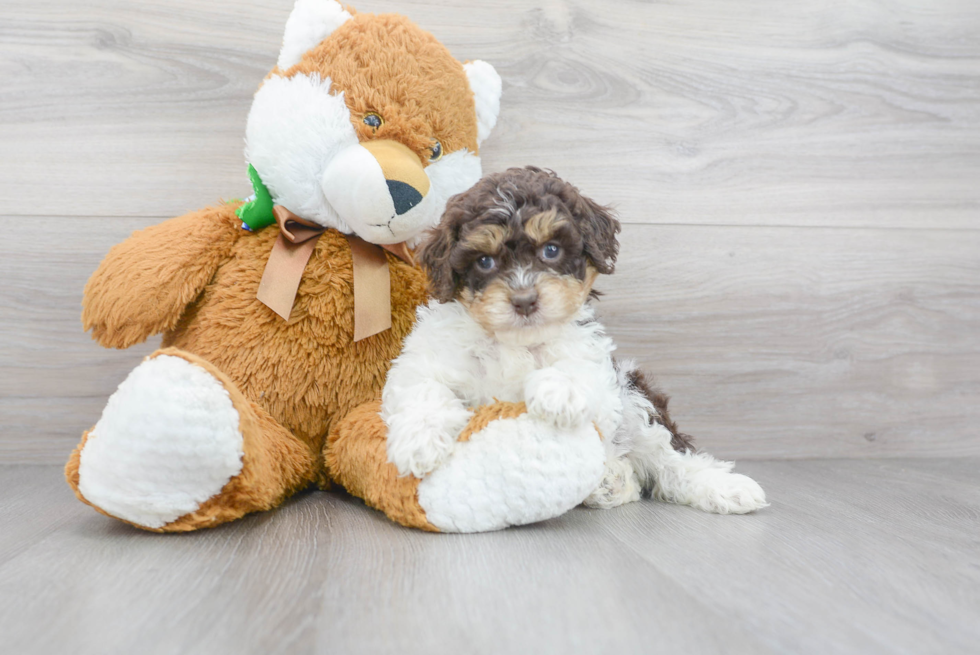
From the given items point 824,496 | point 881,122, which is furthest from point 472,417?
point 881,122

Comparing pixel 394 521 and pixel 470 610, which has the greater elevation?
pixel 470 610

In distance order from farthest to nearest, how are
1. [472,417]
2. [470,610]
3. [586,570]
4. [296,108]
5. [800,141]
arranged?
[800,141] < [296,108] < [472,417] < [586,570] < [470,610]

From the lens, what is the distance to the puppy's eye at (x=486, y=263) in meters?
1.18

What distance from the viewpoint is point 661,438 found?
1410mm

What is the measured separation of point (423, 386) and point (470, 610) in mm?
454

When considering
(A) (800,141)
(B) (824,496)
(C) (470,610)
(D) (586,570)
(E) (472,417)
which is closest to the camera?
(C) (470,610)

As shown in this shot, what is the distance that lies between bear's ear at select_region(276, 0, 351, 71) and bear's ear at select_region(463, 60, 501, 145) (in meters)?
0.28

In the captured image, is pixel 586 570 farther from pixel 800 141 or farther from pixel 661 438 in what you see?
pixel 800 141

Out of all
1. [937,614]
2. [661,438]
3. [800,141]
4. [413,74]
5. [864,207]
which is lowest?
[661,438]

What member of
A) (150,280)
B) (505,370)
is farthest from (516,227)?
(150,280)

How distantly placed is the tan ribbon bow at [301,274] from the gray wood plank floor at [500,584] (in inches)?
15.0

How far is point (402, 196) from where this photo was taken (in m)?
1.32

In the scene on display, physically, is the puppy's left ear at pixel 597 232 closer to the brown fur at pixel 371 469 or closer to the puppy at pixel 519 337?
the puppy at pixel 519 337

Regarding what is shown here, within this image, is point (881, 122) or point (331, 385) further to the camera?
point (881, 122)
